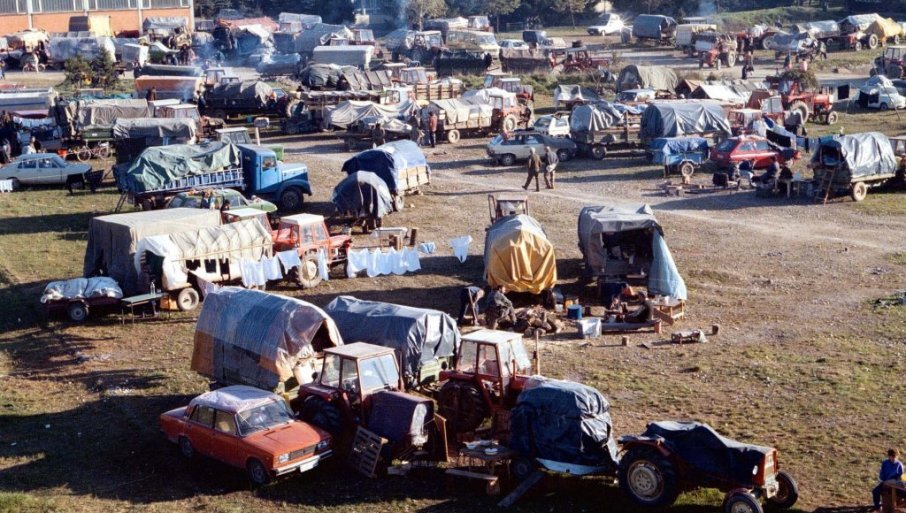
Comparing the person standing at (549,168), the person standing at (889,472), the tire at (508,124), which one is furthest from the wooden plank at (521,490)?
the tire at (508,124)

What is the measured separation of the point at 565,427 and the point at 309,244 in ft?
39.2

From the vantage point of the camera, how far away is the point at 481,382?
1473 cm

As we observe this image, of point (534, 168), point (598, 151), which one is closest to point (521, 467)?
point (534, 168)

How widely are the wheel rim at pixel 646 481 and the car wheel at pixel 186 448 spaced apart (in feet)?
18.7

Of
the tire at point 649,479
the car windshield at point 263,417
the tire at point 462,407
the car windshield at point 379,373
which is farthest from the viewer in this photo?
the tire at point 462,407

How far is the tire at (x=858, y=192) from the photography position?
29906 millimetres

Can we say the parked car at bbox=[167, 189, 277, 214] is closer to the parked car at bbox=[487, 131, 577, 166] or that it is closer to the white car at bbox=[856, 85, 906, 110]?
the parked car at bbox=[487, 131, 577, 166]

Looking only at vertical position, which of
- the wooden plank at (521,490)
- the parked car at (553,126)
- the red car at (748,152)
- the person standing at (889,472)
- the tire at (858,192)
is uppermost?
the parked car at (553,126)

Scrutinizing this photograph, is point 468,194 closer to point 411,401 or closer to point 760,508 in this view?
point 411,401

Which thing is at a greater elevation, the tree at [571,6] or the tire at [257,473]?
the tree at [571,6]

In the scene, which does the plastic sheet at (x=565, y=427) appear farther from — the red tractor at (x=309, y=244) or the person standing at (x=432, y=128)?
the person standing at (x=432, y=128)

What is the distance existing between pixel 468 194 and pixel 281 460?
20.3 metres

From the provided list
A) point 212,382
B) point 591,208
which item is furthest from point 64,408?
point 591,208

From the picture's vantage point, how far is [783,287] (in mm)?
22219
